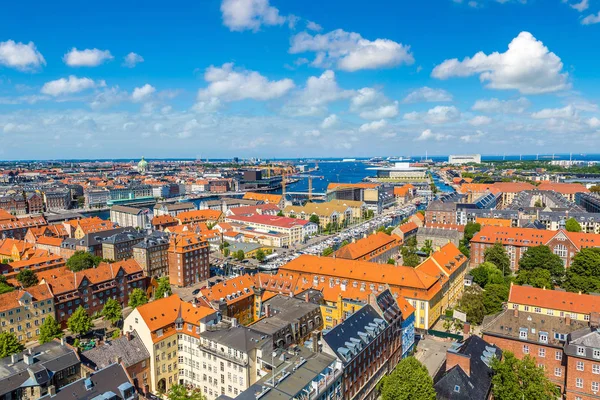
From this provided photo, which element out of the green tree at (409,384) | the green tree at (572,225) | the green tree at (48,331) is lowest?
the green tree at (48,331)

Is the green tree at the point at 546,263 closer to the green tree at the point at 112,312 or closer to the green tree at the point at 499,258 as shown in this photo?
the green tree at the point at 499,258

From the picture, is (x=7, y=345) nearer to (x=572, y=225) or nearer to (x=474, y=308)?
(x=474, y=308)

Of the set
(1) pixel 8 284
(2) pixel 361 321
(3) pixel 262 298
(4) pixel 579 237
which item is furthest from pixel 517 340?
(1) pixel 8 284

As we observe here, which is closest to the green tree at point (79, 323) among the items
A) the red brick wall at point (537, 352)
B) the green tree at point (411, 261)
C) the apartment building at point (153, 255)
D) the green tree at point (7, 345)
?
the green tree at point (7, 345)

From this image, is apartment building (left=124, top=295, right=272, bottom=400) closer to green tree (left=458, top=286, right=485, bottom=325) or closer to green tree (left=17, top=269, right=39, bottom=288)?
green tree (left=458, top=286, right=485, bottom=325)

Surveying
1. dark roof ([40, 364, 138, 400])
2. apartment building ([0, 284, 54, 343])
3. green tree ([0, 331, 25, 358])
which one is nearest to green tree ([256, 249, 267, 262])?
apartment building ([0, 284, 54, 343])

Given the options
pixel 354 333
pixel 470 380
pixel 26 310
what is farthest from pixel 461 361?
pixel 26 310
